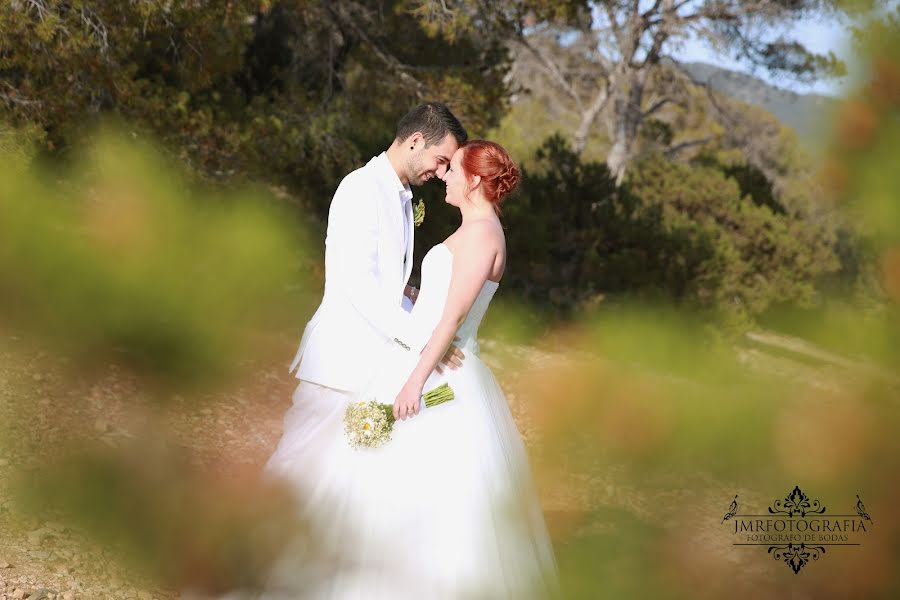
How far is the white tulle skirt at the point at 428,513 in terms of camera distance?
10.7 feet

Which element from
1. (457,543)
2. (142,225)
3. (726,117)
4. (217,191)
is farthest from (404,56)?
(726,117)

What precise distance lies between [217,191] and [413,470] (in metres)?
6.19

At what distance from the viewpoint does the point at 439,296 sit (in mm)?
3439

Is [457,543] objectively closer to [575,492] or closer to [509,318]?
[575,492]

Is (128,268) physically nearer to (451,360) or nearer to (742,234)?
(451,360)

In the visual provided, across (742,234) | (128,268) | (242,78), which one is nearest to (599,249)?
(742,234)

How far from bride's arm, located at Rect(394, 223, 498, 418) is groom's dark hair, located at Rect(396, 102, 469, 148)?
56cm

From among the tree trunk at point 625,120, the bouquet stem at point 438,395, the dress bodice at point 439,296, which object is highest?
the tree trunk at point 625,120

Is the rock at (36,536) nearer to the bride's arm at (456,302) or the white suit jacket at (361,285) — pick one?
the white suit jacket at (361,285)

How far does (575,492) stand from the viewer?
6.27 metres

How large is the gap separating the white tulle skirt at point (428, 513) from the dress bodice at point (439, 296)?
0.13m

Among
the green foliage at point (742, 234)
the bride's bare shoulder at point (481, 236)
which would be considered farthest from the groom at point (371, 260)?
the green foliage at point (742, 234)

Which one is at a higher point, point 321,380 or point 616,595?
point 321,380

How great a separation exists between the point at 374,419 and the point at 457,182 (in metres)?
0.94
